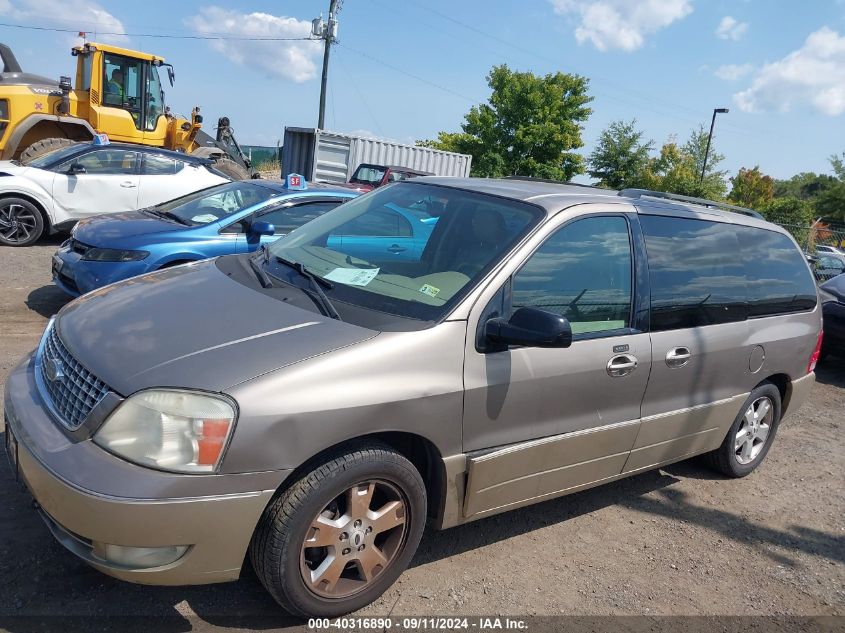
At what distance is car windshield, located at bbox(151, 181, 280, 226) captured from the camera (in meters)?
7.02

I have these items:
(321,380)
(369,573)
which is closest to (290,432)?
(321,380)

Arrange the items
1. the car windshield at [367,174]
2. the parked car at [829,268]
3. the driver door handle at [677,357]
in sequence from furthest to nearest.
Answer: the car windshield at [367,174] < the parked car at [829,268] < the driver door handle at [677,357]

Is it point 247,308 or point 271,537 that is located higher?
point 247,308

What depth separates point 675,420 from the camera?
396cm

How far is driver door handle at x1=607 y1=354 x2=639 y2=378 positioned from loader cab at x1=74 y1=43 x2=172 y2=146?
45.3 feet

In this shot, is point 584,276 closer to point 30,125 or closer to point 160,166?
point 160,166

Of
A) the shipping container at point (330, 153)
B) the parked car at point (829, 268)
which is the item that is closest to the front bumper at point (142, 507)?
the parked car at point (829, 268)

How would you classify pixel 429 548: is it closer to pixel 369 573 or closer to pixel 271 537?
pixel 369 573

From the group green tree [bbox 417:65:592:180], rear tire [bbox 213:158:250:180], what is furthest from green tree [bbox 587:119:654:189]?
rear tire [bbox 213:158:250:180]

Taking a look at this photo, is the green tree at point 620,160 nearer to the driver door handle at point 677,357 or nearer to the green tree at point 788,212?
the green tree at point 788,212

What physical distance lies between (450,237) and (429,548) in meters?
1.59

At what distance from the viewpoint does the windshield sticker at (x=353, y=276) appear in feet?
10.7

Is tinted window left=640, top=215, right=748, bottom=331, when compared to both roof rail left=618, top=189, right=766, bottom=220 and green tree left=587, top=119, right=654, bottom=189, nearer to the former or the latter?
roof rail left=618, top=189, right=766, bottom=220

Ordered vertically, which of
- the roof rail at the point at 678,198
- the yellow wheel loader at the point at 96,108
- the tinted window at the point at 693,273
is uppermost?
the yellow wheel loader at the point at 96,108
